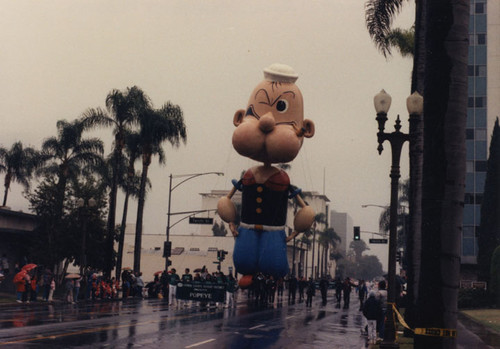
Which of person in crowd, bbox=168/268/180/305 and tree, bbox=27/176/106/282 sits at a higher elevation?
tree, bbox=27/176/106/282

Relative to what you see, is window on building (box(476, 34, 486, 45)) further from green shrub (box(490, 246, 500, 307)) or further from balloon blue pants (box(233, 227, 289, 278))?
balloon blue pants (box(233, 227, 289, 278))

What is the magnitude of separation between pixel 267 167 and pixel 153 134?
30250 millimetres

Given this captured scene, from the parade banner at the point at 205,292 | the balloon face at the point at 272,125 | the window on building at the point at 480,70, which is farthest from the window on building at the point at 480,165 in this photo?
the balloon face at the point at 272,125

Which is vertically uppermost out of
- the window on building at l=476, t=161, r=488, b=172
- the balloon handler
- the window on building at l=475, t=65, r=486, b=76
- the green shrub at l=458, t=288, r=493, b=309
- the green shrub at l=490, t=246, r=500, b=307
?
the window on building at l=475, t=65, r=486, b=76

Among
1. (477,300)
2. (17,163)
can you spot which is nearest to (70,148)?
(17,163)

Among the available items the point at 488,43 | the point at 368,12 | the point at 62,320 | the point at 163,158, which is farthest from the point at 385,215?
the point at 62,320

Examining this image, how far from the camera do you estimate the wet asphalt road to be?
16.5m

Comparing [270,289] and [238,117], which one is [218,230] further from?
[238,117]

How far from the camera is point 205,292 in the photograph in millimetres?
33094

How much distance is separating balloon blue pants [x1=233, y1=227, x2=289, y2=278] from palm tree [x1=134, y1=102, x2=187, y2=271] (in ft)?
94.7

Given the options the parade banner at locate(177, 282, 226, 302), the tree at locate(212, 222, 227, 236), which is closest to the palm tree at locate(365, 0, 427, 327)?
the parade banner at locate(177, 282, 226, 302)

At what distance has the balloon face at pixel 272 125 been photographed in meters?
20.5

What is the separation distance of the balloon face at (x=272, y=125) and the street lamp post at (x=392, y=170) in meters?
3.38

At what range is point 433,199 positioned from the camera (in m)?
7.05
